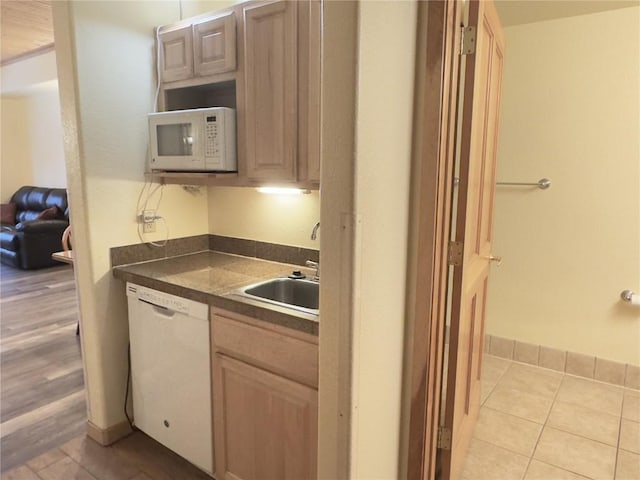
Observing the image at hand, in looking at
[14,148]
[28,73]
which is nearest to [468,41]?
[28,73]

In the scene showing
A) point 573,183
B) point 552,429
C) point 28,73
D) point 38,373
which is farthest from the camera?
point 28,73

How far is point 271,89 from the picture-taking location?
1918 millimetres

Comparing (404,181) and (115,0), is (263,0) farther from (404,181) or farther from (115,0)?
(404,181)

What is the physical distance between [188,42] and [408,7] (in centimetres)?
130

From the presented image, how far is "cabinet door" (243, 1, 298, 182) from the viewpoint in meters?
1.84

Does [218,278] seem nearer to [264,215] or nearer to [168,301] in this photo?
[168,301]

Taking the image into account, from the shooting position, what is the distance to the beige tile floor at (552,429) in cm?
208

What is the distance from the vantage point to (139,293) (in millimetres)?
2117

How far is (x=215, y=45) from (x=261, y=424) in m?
1.69

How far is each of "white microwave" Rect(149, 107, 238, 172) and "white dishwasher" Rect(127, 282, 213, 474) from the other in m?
0.63

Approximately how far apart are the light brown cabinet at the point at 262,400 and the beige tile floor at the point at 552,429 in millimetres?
934

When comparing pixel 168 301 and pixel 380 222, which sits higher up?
pixel 380 222

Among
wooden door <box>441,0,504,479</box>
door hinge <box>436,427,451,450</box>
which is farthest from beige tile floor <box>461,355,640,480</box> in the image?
door hinge <box>436,427,451,450</box>

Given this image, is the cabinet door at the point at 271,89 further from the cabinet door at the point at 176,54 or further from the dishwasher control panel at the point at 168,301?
the dishwasher control panel at the point at 168,301
